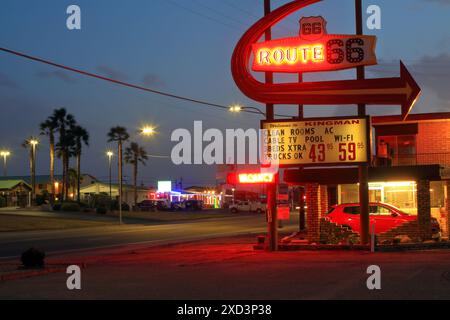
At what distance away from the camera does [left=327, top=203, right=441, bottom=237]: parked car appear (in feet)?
86.3

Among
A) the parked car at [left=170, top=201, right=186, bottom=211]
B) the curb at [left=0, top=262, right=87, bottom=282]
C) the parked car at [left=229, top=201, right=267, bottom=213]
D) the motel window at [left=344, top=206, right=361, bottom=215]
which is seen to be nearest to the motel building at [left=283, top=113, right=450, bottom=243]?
the motel window at [left=344, top=206, right=361, bottom=215]

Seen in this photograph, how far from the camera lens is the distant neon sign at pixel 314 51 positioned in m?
24.2

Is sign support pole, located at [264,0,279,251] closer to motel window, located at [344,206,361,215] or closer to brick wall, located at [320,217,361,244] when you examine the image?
brick wall, located at [320,217,361,244]

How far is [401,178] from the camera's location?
25609 millimetres

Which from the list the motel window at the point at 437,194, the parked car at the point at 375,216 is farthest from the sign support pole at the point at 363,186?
the motel window at the point at 437,194

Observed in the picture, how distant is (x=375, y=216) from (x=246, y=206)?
61.7m

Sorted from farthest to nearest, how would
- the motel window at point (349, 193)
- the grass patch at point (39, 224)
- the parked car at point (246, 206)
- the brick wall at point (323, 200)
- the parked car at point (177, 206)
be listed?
1. the parked car at point (177, 206)
2. the parked car at point (246, 206)
3. the grass patch at point (39, 224)
4. the motel window at point (349, 193)
5. the brick wall at point (323, 200)

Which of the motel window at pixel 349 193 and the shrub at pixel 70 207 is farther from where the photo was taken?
the shrub at pixel 70 207

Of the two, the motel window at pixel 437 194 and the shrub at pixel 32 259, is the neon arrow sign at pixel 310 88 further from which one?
the shrub at pixel 32 259

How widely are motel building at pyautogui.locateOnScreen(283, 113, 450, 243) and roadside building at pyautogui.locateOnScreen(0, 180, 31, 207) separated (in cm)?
6317

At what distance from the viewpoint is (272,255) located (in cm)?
2303

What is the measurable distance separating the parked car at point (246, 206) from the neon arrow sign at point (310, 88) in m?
Answer: 62.9
